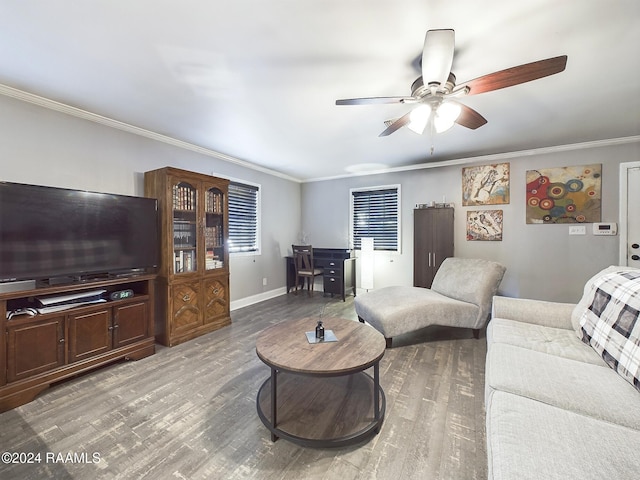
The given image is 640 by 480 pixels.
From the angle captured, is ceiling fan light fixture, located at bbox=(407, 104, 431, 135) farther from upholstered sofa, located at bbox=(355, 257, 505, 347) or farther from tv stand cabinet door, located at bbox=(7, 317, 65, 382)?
tv stand cabinet door, located at bbox=(7, 317, 65, 382)

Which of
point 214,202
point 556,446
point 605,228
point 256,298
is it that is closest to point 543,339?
point 556,446

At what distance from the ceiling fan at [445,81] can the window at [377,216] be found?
115 inches

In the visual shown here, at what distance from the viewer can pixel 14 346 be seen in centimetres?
197

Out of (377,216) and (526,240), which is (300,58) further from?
(526,240)

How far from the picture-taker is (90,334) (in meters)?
2.35

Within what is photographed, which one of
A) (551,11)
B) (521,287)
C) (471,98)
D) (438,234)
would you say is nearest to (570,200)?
(521,287)

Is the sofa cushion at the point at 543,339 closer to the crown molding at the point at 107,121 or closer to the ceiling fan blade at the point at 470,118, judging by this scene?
the ceiling fan blade at the point at 470,118

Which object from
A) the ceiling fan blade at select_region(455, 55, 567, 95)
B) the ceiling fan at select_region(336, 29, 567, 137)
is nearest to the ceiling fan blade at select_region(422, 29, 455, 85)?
the ceiling fan at select_region(336, 29, 567, 137)

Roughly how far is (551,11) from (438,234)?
314cm

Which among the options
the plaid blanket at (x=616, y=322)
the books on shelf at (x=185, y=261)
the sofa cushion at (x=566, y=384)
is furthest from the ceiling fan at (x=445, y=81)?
the books on shelf at (x=185, y=261)

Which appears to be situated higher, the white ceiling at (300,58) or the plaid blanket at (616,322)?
the white ceiling at (300,58)

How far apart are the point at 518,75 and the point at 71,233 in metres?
3.52

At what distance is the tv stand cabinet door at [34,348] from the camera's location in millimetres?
1959

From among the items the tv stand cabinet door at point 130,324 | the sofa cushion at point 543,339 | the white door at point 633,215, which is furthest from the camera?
the white door at point 633,215
